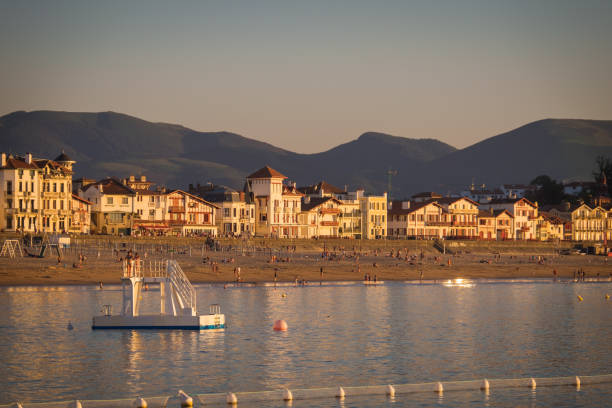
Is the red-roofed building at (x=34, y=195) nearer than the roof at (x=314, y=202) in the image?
Yes

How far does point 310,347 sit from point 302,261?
2120 inches

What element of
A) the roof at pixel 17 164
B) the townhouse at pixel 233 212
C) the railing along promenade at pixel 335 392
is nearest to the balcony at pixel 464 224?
the townhouse at pixel 233 212

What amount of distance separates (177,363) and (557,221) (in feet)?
416

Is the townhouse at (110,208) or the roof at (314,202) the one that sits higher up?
the roof at (314,202)

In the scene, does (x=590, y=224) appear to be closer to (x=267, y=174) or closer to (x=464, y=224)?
(x=464, y=224)

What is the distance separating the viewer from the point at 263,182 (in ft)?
428

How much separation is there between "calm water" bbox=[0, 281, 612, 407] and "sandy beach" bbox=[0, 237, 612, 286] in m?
5.31

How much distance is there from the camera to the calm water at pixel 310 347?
36500 millimetres

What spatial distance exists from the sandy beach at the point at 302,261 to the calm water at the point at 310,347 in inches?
209

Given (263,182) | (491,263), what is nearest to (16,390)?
(491,263)

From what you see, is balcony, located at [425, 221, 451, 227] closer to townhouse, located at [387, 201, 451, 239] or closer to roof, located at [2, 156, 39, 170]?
townhouse, located at [387, 201, 451, 239]

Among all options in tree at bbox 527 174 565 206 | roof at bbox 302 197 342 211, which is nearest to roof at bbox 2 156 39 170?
roof at bbox 302 197 342 211

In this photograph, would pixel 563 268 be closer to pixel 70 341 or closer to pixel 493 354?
pixel 493 354

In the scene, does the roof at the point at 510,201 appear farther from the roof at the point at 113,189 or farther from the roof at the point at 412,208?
the roof at the point at 113,189
